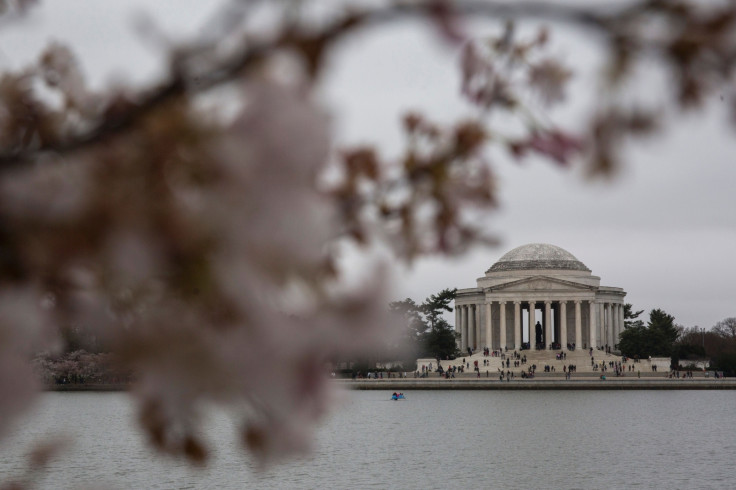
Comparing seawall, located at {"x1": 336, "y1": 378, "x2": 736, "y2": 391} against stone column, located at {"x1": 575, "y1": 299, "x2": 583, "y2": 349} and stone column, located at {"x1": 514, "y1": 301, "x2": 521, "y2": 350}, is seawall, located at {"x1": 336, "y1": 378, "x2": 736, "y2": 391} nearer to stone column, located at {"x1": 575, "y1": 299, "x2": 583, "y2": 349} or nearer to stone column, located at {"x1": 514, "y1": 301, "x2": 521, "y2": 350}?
stone column, located at {"x1": 575, "y1": 299, "x2": 583, "y2": 349}

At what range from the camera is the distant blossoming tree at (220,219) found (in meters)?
1.56

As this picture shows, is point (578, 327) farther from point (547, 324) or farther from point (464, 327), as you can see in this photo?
point (464, 327)

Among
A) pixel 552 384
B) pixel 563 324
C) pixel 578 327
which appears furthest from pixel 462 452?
pixel 578 327

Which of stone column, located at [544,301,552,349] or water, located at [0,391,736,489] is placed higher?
stone column, located at [544,301,552,349]

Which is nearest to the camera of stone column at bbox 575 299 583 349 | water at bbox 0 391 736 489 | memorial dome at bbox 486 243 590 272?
water at bbox 0 391 736 489

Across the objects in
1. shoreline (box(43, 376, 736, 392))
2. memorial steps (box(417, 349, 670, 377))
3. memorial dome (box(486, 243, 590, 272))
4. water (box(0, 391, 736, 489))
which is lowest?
water (box(0, 391, 736, 489))

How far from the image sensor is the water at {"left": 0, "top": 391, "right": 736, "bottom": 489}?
31.0 m

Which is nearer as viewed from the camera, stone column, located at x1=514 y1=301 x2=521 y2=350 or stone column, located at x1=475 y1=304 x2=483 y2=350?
stone column, located at x1=514 y1=301 x2=521 y2=350

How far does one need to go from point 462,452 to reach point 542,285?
8015 cm

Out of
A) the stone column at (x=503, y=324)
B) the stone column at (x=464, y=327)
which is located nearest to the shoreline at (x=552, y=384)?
the stone column at (x=503, y=324)

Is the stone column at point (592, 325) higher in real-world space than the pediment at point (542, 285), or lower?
lower

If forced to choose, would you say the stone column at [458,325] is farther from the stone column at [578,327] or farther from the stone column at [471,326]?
the stone column at [578,327]

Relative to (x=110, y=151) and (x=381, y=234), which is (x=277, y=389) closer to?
(x=110, y=151)

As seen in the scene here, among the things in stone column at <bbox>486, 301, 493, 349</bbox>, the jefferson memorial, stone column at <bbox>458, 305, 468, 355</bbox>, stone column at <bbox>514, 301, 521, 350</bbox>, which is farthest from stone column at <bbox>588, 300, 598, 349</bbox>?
stone column at <bbox>458, 305, 468, 355</bbox>
